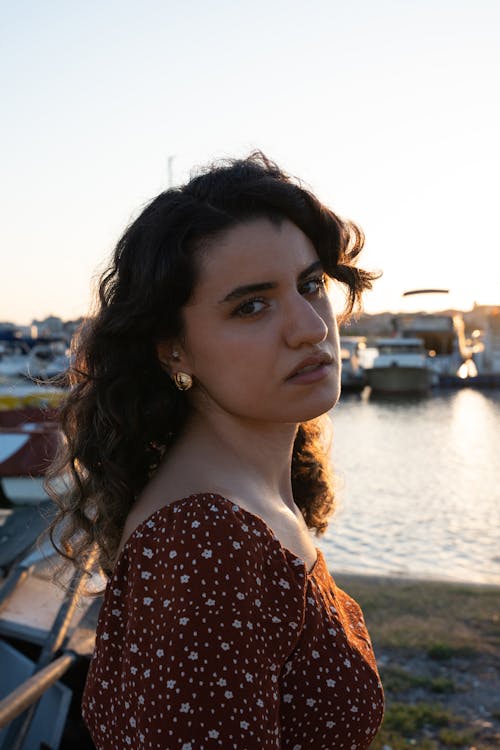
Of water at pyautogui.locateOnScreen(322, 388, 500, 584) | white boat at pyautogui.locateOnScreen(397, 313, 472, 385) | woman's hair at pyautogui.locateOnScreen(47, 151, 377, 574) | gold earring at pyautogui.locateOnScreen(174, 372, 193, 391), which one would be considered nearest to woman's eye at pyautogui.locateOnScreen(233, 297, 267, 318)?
woman's hair at pyautogui.locateOnScreen(47, 151, 377, 574)

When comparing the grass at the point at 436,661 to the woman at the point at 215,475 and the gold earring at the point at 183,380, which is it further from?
the gold earring at the point at 183,380

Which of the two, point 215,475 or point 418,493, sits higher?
point 215,475

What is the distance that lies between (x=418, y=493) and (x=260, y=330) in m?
17.4

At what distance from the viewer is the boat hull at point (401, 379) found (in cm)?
4350

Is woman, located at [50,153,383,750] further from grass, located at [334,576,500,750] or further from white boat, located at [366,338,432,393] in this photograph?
white boat, located at [366,338,432,393]

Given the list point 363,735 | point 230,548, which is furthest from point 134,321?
Answer: point 363,735

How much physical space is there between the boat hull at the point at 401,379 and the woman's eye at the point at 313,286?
42145 mm

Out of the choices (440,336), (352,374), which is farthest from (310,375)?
(440,336)

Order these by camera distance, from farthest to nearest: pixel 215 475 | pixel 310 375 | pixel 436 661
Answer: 1. pixel 436 661
2. pixel 310 375
3. pixel 215 475

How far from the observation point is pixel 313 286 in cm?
181

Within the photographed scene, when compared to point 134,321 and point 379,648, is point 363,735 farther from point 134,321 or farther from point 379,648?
point 379,648

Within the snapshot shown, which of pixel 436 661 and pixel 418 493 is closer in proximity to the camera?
pixel 436 661

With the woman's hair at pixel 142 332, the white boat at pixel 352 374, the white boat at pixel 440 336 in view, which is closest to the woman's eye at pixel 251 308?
the woman's hair at pixel 142 332

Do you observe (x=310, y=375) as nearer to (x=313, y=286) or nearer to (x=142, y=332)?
(x=313, y=286)
